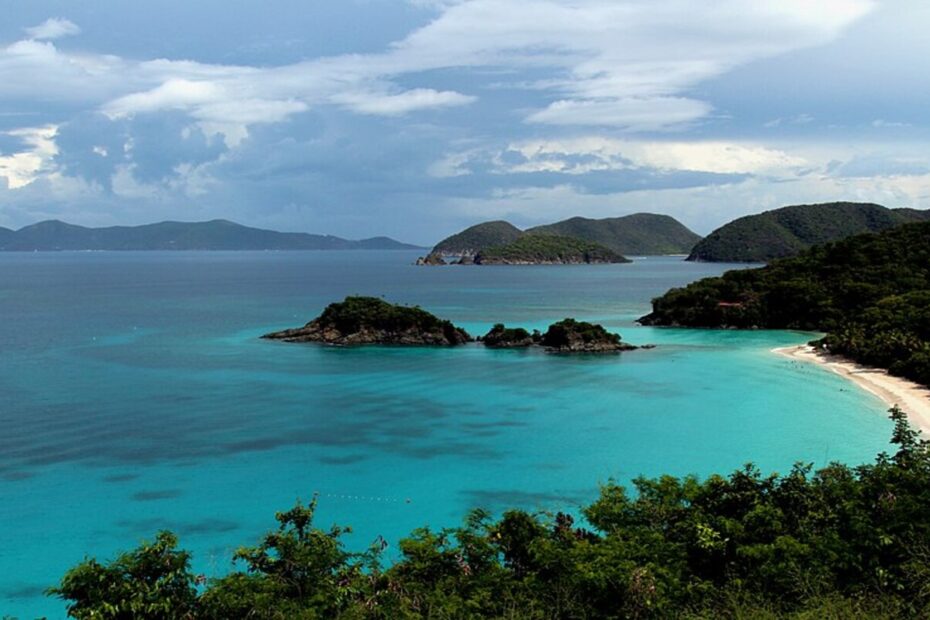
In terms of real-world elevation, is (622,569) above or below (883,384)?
above

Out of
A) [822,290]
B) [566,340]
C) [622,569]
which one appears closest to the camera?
[622,569]

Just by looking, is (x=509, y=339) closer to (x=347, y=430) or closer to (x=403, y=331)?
(x=403, y=331)

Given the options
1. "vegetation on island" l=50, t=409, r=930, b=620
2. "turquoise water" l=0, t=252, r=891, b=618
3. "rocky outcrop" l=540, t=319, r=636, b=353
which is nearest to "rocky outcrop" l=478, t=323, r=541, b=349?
"turquoise water" l=0, t=252, r=891, b=618

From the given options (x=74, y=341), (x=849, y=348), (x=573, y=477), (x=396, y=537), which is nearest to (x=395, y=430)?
(x=573, y=477)

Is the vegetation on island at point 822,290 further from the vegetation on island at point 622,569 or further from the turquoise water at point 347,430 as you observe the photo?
the vegetation on island at point 622,569

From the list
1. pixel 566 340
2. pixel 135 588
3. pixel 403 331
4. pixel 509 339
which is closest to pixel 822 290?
pixel 566 340

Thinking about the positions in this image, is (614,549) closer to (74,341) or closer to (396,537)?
(396,537)
